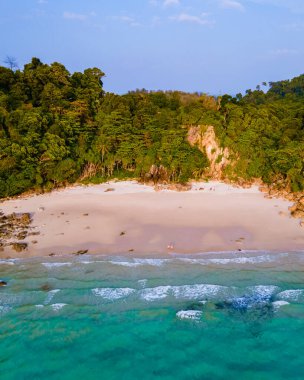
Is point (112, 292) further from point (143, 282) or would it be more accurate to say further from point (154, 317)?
point (154, 317)

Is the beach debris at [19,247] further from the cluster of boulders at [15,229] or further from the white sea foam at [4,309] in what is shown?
the white sea foam at [4,309]

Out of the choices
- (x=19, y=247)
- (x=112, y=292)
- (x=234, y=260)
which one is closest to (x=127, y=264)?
(x=112, y=292)

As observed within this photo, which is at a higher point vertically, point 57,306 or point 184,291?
point 184,291

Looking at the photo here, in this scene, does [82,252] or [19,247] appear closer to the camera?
[82,252]

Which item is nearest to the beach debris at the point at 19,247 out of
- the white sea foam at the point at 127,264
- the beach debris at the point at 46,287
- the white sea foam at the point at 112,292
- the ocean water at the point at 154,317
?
the ocean water at the point at 154,317

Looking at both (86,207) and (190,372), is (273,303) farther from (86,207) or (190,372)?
(86,207)

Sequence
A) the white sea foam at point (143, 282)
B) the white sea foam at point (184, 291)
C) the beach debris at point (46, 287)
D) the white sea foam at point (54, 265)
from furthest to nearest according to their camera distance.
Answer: the white sea foam at point (54, 265) → the white sea foam at point (143, 282) → the beach debris at point (46, 287) → the white sea foam at point (184, 291)

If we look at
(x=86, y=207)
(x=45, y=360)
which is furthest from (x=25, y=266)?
(x=86, y=207)
